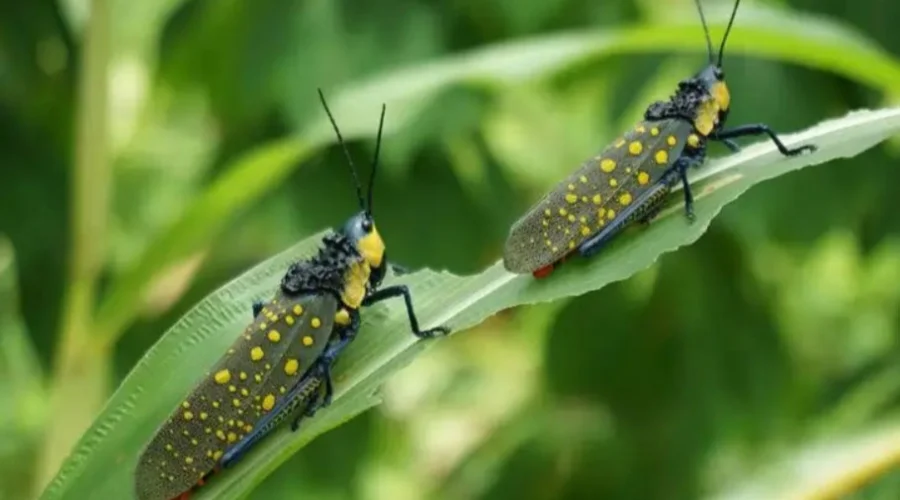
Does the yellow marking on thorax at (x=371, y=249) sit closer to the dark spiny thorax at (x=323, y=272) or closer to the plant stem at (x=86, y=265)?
the dark spiny thorax at (x=323, y=272)

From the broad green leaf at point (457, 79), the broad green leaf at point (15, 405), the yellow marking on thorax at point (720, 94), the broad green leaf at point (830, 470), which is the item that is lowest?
the broad green leaf at point (830, 470)

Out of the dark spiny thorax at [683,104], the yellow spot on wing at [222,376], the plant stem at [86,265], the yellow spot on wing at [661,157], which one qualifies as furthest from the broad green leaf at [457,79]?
the yellow spot on wing at [222,376]

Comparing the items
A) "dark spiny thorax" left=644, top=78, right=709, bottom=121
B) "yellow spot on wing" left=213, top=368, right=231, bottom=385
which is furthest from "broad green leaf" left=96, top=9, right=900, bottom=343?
"yellow spot on wing" left=213, top=368, right=231, bottom=385

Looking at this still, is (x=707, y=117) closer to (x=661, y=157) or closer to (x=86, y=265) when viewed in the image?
(x=661, y=157)

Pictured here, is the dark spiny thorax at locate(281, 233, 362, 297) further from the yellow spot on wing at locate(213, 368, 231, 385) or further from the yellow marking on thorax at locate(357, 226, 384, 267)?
the yellow spot on wing at locate(213, 368, 231, 385)

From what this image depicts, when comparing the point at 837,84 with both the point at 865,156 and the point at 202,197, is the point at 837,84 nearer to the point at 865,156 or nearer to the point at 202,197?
the point at 865,156

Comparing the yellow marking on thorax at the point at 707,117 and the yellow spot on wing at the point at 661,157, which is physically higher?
the yellow marking on thorax at the point at 707,117

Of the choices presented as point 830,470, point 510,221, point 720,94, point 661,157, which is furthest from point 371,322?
point 510,221

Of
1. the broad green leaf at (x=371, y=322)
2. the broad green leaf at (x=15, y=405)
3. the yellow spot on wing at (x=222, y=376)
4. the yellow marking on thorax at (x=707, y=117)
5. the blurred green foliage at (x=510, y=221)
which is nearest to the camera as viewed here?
the broad green leaf at (x=371, y=322)
